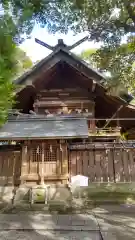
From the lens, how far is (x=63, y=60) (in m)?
11.5

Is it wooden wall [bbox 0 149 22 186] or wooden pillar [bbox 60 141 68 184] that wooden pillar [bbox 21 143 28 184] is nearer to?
wooden wall [bbox 0 149 22 186]

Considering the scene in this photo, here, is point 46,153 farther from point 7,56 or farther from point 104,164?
point 7,56

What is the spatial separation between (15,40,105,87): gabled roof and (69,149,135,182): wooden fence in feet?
12.3

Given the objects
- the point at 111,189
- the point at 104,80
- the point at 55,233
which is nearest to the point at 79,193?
the point at 111,189

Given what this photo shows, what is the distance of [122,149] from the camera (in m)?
8.98

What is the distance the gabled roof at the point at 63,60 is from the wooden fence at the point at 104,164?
3.75m

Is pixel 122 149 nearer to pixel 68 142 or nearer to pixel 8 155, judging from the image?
pixel 68 142

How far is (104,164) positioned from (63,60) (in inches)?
220

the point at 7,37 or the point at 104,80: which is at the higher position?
the point at 104,80

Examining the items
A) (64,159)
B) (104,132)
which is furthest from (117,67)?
(64,159)

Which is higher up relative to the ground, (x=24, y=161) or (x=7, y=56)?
(x=7, y=56)

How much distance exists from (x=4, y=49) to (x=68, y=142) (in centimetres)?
626

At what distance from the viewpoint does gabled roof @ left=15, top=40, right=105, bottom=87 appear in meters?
10.9

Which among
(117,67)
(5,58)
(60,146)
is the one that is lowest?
(60,146)
